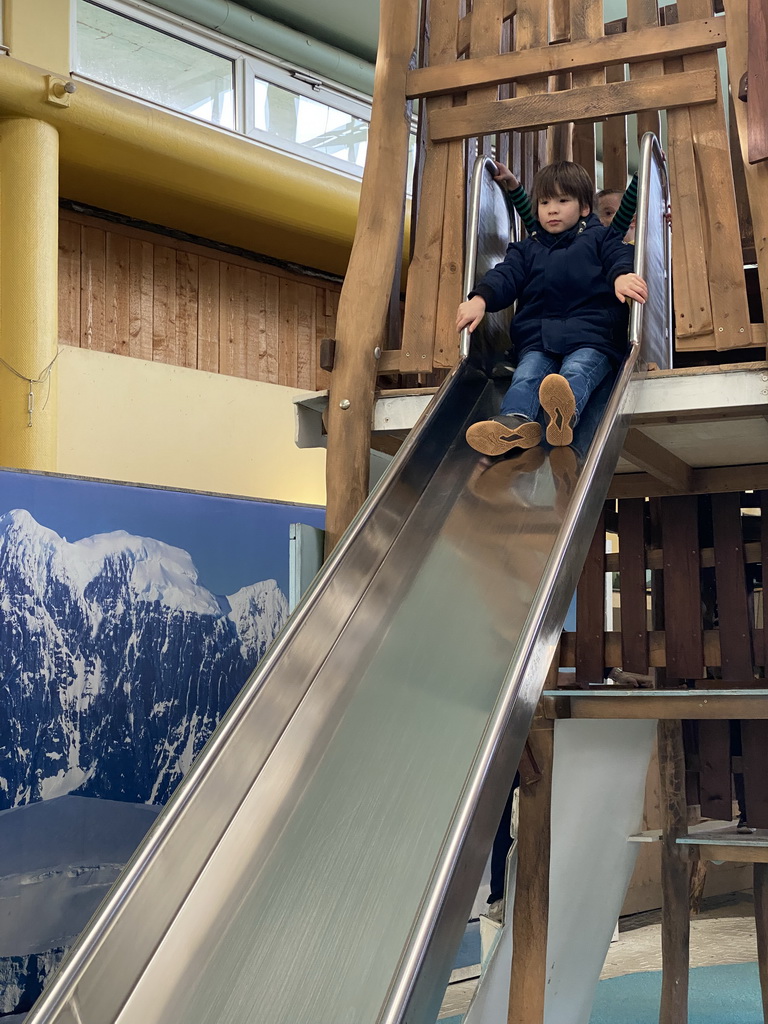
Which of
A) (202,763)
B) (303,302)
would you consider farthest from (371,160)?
(303,302)

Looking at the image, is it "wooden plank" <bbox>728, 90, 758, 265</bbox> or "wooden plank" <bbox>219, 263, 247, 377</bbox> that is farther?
"wooden plank" <bbox>219, 263, 247, 377</bbox>

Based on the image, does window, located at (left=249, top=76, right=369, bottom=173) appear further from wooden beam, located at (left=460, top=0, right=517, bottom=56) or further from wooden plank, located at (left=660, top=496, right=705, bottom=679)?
wooden plank, located at (left=660, top=496, right=705, bottom=679)

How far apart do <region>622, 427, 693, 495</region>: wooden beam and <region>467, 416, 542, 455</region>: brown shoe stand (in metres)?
0.41

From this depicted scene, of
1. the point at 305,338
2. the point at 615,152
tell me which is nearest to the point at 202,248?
the point at 305,338

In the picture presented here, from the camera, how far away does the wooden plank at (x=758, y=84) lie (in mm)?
3018

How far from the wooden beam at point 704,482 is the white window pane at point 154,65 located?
141 inches

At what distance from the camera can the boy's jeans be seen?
329cm

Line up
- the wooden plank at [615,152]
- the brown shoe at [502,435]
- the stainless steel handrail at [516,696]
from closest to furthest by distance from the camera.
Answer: the stainless steel handrail at [516,696], the brown shoe at [502,435], the wooden plank at [615,152]

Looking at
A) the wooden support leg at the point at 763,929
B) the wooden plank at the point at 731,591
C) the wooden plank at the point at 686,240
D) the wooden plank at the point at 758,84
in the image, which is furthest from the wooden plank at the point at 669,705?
the wooden plank at the point at 758,84

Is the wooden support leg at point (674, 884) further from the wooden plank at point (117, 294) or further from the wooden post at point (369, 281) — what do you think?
the wooden plank at point (117, 294)

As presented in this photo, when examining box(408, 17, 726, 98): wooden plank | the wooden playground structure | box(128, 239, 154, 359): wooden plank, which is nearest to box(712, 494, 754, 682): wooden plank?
the wooden playground structure

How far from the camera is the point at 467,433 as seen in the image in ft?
10.6

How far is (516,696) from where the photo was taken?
82.7 inches

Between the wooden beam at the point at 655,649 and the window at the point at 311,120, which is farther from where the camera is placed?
the window at the point at 311,120
